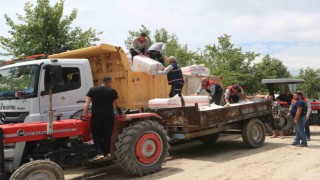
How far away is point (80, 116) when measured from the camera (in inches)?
281

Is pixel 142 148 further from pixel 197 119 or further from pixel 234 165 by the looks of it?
pixel 234 165

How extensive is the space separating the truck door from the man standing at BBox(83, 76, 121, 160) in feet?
2.41

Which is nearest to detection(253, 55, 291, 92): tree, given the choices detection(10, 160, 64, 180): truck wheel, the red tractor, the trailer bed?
the red tractor

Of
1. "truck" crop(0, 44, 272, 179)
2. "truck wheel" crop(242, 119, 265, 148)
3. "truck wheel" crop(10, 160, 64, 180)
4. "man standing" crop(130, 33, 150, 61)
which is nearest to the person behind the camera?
"truck wheel" crop(10, 160, 64, 180)

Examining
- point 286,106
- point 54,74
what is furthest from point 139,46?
point 286,106

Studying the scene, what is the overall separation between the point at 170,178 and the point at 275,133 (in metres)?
7.18

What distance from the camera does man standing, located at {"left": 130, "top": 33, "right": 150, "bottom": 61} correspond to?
9.88m

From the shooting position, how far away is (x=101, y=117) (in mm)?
6871

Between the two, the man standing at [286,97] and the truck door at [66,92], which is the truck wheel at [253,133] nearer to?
the man standing at [286,97]

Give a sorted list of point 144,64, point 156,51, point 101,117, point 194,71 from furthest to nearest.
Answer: point 194,71 < point 156,51 < point 144,64 < point 101,117

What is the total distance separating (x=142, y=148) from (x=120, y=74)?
7.29ft

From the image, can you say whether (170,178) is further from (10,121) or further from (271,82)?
(271,82)

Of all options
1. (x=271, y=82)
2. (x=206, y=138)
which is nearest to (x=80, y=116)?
(x=206, y=138)

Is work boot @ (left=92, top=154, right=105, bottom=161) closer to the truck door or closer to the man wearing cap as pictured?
the truck door
